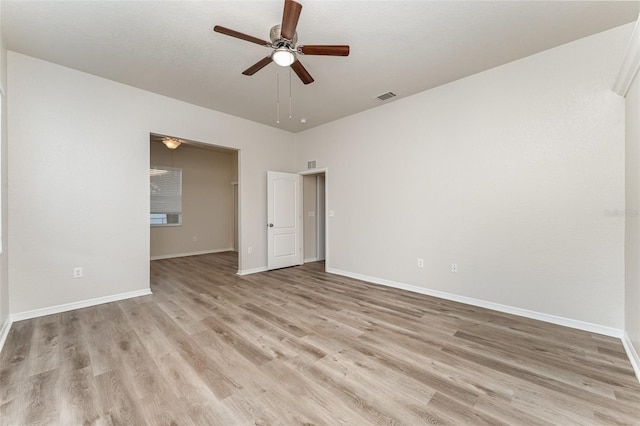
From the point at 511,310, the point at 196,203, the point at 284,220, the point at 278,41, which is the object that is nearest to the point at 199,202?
the point at 196,203

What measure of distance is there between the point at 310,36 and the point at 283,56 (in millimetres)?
529

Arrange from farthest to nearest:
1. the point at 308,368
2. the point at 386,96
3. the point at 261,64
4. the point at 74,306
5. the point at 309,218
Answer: the point at 309,218, the point at 386,96, the point at 74,306, the point at 261,64, the point at 308,368

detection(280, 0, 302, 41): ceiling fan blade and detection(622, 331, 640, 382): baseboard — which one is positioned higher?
detection(280, 0, 302, 41): ceiling fan blade

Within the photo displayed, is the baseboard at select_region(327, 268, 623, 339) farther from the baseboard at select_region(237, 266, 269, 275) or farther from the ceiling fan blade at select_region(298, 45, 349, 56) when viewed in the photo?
the ceiling fan blade at select_region(298, 45, 349, 56)

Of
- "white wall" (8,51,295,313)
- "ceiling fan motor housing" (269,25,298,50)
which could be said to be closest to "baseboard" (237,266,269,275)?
"white wall" (8,51,295,313)

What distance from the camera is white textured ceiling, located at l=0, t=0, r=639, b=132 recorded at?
7.53ft

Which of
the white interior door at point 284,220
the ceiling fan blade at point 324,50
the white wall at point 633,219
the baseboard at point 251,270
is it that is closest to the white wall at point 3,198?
the baseboard at point 251,270

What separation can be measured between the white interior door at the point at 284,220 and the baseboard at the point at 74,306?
90.4 inches

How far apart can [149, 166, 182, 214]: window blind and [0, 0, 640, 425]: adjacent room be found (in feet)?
9.85

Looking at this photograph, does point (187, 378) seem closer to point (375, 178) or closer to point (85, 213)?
point (85, 213)

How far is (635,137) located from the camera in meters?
2.20

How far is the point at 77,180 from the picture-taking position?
132 inches

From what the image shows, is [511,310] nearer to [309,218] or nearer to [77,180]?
[309,218]

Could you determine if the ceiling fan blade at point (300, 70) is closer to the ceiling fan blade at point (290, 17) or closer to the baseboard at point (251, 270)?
the ceiling fan blade at point (290, 17)
